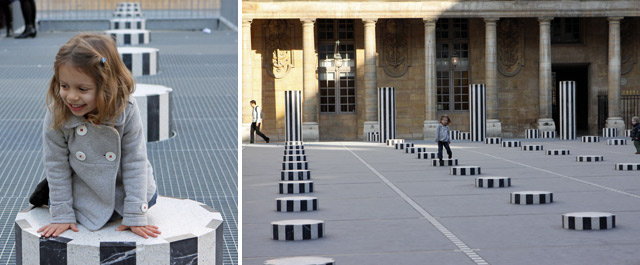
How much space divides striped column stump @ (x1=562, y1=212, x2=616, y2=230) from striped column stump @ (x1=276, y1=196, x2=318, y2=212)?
3.45 m

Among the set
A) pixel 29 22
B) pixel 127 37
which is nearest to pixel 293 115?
pixel 29 22

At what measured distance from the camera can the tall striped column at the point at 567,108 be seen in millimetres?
34938

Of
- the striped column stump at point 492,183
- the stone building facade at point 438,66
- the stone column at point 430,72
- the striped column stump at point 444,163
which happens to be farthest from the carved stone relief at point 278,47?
the striped column stump at point 492,183

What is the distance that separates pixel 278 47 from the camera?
4688cm

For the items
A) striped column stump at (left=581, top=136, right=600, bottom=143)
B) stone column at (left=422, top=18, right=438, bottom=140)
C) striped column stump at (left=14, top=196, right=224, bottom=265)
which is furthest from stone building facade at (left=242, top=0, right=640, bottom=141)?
striped column stump at (left=14, top=196, right=224, bottom=265)

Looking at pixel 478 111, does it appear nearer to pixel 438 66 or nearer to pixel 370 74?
pixel 370 74

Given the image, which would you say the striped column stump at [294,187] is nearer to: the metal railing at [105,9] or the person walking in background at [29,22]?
the person walking in background at [29,22]

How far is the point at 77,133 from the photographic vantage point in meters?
4.63

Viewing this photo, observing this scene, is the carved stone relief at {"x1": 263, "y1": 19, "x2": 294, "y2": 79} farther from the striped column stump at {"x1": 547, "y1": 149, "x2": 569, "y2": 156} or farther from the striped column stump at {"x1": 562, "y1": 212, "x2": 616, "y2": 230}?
the striped column stump at {"x1": 562, "y1": 212, "x2": 616, "y2": 230}

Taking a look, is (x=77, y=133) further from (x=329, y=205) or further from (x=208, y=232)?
(x=329, y=205)

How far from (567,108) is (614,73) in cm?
1018

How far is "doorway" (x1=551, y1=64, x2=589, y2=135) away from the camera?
47.4 metres

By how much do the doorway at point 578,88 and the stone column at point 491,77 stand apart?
153 inches

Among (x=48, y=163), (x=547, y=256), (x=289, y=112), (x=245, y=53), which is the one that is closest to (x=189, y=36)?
(x=289, y=112)
